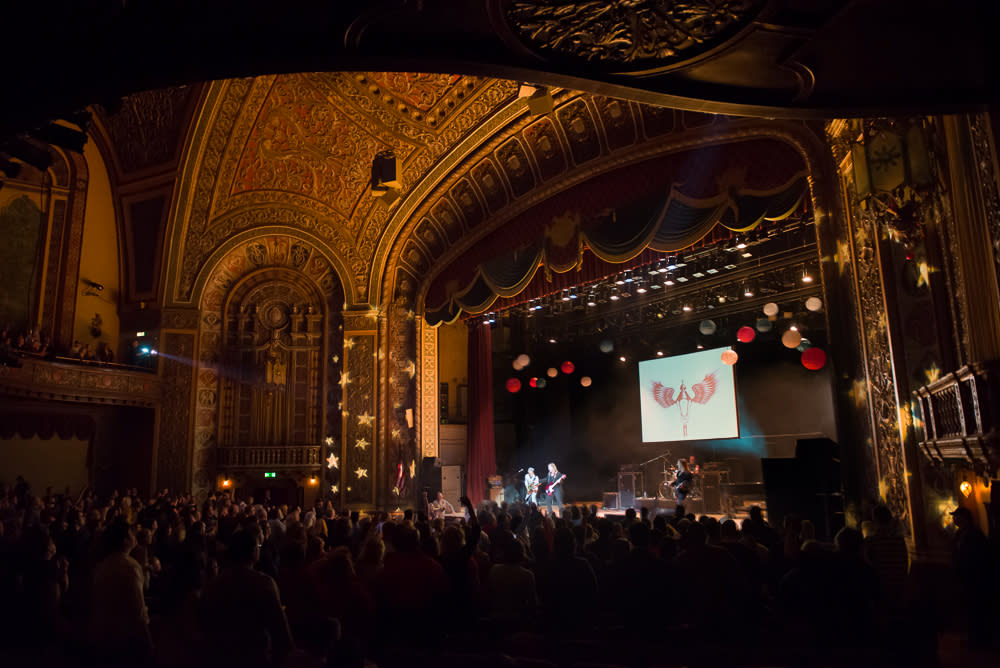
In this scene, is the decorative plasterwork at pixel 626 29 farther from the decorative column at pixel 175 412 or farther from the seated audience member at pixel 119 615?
the decorative column at pixel 175 412

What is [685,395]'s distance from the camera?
18.7 m

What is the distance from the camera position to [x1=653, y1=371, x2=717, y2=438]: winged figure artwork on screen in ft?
59.3

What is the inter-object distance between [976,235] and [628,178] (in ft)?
26.5

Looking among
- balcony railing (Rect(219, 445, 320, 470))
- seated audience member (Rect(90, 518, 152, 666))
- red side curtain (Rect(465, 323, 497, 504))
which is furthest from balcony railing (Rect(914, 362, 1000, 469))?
red side curtain (Rect(465, 323, 497, 504))

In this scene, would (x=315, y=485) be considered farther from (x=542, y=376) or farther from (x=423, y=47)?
(x=423, y=47)

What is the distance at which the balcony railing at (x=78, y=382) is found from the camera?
1209cm

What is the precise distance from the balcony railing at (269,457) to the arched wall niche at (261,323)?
0.28 m

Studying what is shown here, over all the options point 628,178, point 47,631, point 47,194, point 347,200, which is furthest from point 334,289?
point 47,631

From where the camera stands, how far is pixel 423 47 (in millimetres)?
3281

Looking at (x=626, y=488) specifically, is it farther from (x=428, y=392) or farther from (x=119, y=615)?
(x=119, y=615)

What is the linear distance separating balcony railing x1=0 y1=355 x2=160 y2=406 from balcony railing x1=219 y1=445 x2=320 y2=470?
199 centimetres

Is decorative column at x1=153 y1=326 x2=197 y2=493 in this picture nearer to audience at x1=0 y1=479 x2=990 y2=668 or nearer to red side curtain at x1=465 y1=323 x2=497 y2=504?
red side curtain at x1=465 y1=323 x2=497 y2=504

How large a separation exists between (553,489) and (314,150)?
10568mm

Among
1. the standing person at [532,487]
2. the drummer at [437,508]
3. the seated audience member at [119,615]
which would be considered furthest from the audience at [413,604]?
the standing person at [532,487]
